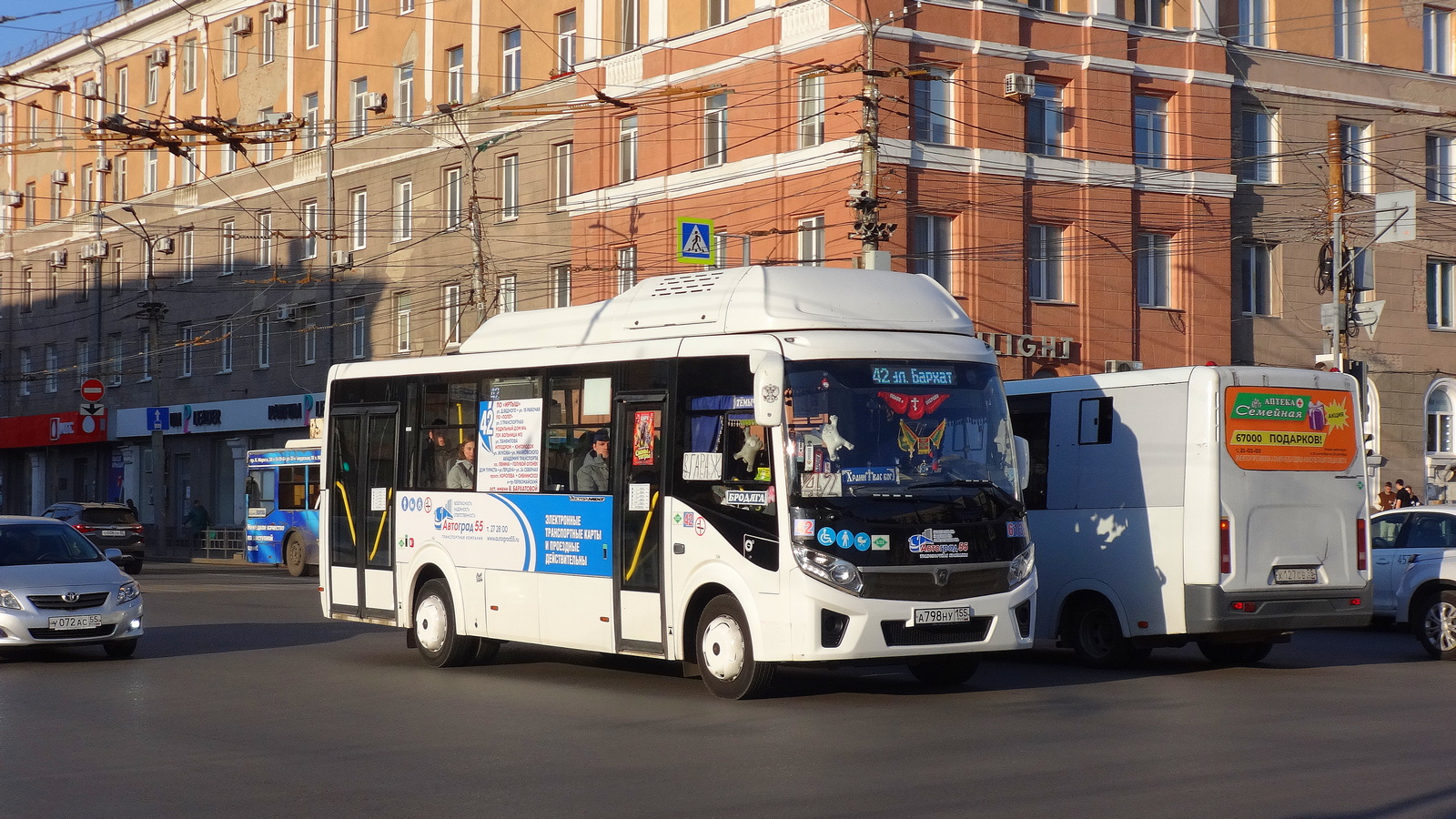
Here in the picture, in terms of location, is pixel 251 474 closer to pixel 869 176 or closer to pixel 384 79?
pixel 384 79

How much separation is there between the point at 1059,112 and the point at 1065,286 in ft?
12.1

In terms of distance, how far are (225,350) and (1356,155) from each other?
3417 cm

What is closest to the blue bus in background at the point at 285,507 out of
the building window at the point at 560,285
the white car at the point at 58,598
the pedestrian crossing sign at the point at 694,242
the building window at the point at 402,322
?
the building window at the point at 402,322

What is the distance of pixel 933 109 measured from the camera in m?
33.2

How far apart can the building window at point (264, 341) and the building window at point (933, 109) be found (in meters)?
24.9

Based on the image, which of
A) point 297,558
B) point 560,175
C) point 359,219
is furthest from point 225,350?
point 560,175

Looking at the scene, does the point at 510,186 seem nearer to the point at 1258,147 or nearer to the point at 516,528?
the point at 1258,147

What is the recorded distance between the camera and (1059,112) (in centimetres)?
3466

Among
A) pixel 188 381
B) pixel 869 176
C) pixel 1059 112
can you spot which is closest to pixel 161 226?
pixel 188 381

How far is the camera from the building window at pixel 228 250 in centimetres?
5175

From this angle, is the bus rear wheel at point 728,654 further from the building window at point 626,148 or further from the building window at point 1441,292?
the building window at point 1441,292

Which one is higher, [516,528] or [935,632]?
[516,528]

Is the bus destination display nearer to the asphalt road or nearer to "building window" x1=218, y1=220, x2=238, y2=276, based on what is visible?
the asphalt road

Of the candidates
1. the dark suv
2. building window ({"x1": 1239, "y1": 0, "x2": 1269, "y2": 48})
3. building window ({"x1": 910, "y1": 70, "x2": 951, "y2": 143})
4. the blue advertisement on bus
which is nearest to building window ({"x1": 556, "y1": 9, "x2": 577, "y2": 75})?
building window ({"x1": 910, "y1": 70, "x2": 951, "y2": 143})
